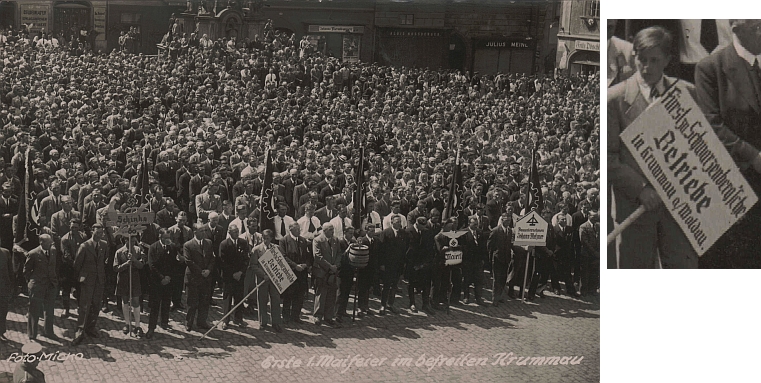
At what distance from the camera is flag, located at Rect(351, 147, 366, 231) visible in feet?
32.1

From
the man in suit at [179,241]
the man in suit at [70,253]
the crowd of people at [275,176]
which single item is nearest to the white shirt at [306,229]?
the crowd of people at [275,176]

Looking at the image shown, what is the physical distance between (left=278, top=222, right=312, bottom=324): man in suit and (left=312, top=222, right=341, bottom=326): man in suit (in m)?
0.10

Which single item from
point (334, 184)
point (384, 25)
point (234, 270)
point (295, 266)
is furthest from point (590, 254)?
point (234, 270)

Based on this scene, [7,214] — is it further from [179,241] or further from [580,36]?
[580,36]

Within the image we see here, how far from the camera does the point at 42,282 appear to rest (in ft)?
29.8

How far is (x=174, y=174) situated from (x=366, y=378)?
268 cm

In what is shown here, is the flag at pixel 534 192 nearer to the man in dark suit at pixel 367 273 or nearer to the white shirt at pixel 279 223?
the man in dark suit at pixel 367 273

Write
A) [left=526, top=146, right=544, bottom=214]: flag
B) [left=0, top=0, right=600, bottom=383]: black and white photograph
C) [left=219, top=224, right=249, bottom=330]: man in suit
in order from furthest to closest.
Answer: [left=526, top=146, right=544, bottom=214]: flag < [left=219, top=224, right=249, bottom=330]: man in suit < [left=0, top=0, right=600, bottom=383]: black and white photograph

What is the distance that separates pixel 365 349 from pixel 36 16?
4384mm

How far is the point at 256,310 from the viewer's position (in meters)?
9.53

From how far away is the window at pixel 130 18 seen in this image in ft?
30.0

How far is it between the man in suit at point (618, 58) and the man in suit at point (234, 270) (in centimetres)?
Result: 390

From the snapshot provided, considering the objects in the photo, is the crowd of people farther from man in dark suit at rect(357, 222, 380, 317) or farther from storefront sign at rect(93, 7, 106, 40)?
storefront sign at rect(93, 7, 106, 40)

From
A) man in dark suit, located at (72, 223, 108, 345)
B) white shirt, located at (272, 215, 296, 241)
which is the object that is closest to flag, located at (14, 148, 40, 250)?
man in dark suit, located at (72, 223, 108, 345)
